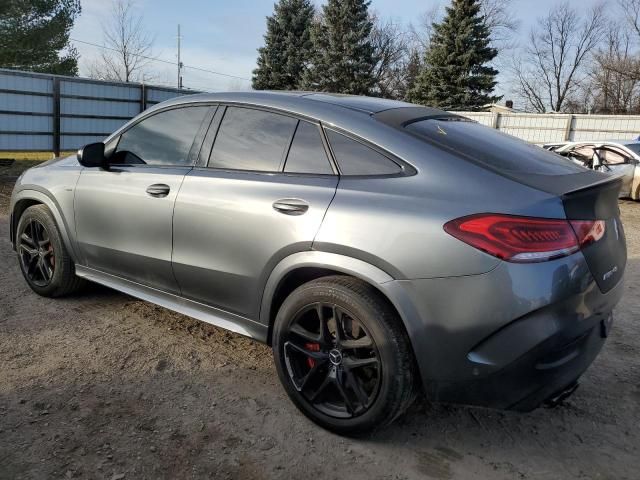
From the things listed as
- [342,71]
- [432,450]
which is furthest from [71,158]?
[342,71]

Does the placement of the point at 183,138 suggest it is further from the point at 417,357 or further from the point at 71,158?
the point at 417,357

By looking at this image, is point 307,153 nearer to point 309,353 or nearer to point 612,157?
point 309,353

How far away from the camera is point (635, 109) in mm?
43281

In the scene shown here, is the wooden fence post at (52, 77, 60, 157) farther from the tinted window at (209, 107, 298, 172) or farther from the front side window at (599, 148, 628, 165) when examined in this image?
the front side window at (599, 148, 628, 165)

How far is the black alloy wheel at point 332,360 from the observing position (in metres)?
2.49

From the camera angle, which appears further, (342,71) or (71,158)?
(342,71)

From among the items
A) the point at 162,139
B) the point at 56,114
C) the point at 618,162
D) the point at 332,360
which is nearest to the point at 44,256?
the point at 162,139

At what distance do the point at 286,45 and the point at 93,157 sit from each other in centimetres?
3502

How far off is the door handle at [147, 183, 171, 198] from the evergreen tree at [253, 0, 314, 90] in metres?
34.2

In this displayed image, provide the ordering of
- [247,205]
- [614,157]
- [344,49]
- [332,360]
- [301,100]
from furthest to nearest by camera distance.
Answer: [344,49] < [614,157] < [301,100] < [247,205] < [332,360]

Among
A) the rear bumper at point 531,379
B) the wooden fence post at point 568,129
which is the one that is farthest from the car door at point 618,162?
the wooden fence post at point 568,129

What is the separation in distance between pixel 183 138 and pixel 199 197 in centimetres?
54

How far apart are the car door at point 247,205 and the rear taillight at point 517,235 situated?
69 centimetres

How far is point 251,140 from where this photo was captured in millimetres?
3035
